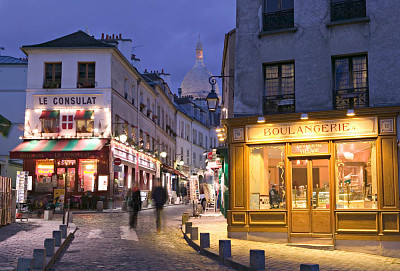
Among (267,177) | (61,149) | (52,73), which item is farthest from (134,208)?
(52,73)

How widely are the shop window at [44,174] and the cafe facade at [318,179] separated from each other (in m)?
17.3

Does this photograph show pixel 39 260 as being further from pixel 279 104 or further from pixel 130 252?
pixel 279 104

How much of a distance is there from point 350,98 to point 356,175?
1.96 meters

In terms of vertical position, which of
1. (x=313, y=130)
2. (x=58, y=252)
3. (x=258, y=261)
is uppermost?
(x=313, y=130)

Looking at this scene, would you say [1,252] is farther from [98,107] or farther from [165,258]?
[98,107]

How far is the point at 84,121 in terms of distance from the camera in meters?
28.4

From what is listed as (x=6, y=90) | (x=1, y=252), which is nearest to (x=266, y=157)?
(x=1, y=252)

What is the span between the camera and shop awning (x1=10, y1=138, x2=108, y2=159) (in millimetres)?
26688

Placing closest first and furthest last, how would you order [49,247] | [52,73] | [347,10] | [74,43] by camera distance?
[49,247], [347,10], [52,73], [74,43]

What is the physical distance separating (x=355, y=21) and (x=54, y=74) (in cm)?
2052

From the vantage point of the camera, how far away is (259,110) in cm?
1389

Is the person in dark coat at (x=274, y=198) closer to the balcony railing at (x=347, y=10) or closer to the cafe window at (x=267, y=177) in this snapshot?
the cafe window at (x=267, y=177)

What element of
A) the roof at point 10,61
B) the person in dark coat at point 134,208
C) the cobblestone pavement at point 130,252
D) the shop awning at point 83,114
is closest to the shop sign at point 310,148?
the cobblestone pavement at point 130,252

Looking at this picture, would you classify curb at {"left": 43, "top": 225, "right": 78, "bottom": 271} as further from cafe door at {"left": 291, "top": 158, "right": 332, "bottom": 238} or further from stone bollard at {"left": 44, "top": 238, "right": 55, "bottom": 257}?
cafe door at {"left": 291, "top": 158, "right": 332, "bottom": 238}
